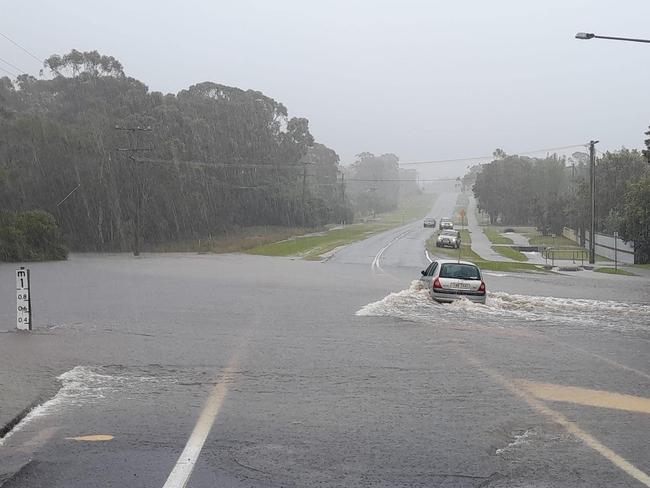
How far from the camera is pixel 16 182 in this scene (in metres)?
68.2

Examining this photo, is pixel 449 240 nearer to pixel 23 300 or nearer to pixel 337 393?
pixel 23 300

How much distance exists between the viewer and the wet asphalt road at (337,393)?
229 inches

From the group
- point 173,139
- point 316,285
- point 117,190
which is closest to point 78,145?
point 117,190

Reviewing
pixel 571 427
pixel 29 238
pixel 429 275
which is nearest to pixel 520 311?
pixel 429 275

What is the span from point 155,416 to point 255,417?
1036 mm

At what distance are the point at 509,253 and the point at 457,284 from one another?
41.8m

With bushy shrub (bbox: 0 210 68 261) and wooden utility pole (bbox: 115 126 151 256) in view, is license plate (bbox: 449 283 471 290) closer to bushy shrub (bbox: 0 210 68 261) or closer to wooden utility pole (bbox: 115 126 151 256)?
bushy shrub (bbox: 0 210 68 261)

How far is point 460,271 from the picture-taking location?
1934cm

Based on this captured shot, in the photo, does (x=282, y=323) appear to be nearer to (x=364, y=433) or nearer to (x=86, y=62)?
(x=364, y=433)

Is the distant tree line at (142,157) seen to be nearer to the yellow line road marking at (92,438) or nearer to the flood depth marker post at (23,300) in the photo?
the flood depth marker post at (23,300)

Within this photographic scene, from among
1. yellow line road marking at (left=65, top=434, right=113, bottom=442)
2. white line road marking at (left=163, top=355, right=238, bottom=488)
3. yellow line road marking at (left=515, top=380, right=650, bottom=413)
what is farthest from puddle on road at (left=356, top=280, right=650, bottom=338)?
yellow line road marking at (left=65, top=434, right=113, bottom=442)

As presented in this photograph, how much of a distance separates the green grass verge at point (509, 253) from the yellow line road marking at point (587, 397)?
45.4 meters

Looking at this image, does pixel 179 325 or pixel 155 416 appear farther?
pixel 179 325

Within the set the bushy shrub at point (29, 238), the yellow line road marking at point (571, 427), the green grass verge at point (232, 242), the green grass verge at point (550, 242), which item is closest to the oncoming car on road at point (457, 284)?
the yellow line road marking at point (571, 427)
